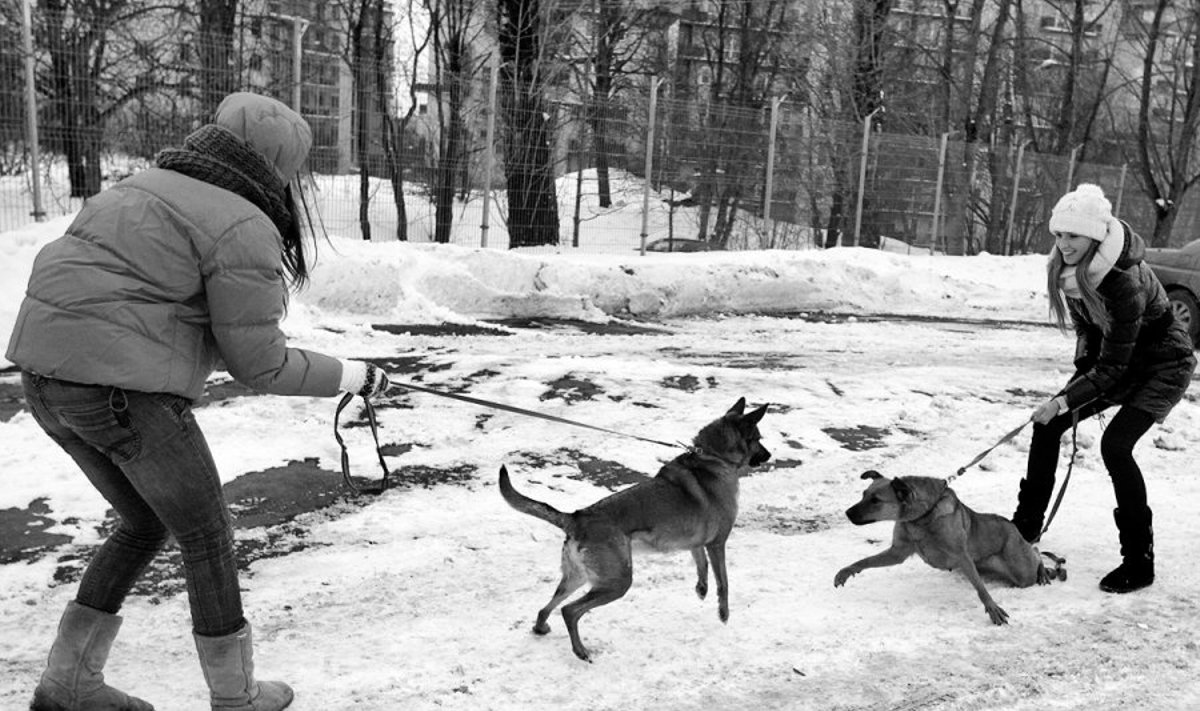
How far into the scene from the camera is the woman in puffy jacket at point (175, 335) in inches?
108

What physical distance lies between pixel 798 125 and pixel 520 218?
5.92 metres

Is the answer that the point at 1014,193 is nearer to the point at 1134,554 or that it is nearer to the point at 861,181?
the point at 861,181

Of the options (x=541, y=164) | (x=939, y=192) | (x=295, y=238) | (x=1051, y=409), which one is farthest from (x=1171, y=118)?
(x=295, y=238)

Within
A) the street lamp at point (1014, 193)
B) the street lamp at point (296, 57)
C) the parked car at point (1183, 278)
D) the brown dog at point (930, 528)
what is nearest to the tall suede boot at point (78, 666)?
the brown dog at point (930, 528)

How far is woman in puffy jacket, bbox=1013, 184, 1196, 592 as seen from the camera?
4.61 meters

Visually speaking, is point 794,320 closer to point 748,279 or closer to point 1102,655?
point 748,279

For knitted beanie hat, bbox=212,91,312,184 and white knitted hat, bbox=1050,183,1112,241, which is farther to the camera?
white knitted hat, bbox=1050,183,1112,241

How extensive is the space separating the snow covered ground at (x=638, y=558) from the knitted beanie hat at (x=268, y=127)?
181 centimetres

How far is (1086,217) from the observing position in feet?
15.0

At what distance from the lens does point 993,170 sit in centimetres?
2180

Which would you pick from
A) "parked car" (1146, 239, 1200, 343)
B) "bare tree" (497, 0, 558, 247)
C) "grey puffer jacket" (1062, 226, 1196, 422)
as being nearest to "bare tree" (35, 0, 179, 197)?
"bare tree" (497, 0, 558, 247)

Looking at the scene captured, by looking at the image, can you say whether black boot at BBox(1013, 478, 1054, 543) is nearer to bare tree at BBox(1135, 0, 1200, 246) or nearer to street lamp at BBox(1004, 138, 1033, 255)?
street lamp at BBox(1004, 138, 1033, 255)

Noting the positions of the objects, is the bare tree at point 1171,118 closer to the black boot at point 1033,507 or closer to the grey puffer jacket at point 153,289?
the black boot at point 1033,507

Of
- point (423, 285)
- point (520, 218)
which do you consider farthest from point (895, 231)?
point (423, 285)
